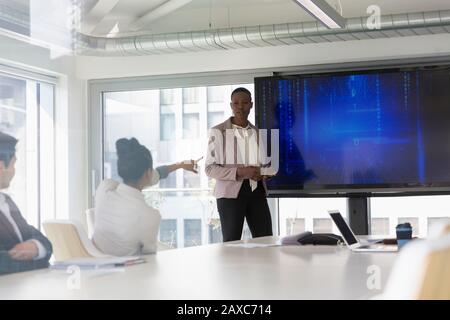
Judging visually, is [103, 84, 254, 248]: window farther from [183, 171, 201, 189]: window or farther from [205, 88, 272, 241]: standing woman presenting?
[205, 88, 272, 241]: standing woman presenting

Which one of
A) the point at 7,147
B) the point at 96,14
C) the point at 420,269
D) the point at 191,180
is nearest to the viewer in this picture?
the point at 420,269

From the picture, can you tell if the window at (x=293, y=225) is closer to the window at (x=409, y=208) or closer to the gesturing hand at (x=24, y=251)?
the window at (x=409, y=208)

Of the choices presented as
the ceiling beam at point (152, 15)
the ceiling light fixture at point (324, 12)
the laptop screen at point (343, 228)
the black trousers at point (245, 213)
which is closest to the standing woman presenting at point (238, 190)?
the black trousers at point (245, 213)

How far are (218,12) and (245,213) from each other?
2.24m

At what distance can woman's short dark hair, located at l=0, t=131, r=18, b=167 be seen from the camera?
1.96 m

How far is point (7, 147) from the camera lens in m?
2.04

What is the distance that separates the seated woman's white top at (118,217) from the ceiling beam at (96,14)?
43.5 inches

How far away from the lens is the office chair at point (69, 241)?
2033 millimetres

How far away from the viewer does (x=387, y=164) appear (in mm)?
5734

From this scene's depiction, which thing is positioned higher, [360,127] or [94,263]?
[360,127]

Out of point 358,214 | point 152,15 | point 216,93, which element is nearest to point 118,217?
point 152,15

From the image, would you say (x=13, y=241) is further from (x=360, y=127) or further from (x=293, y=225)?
(x=293, y=225)
